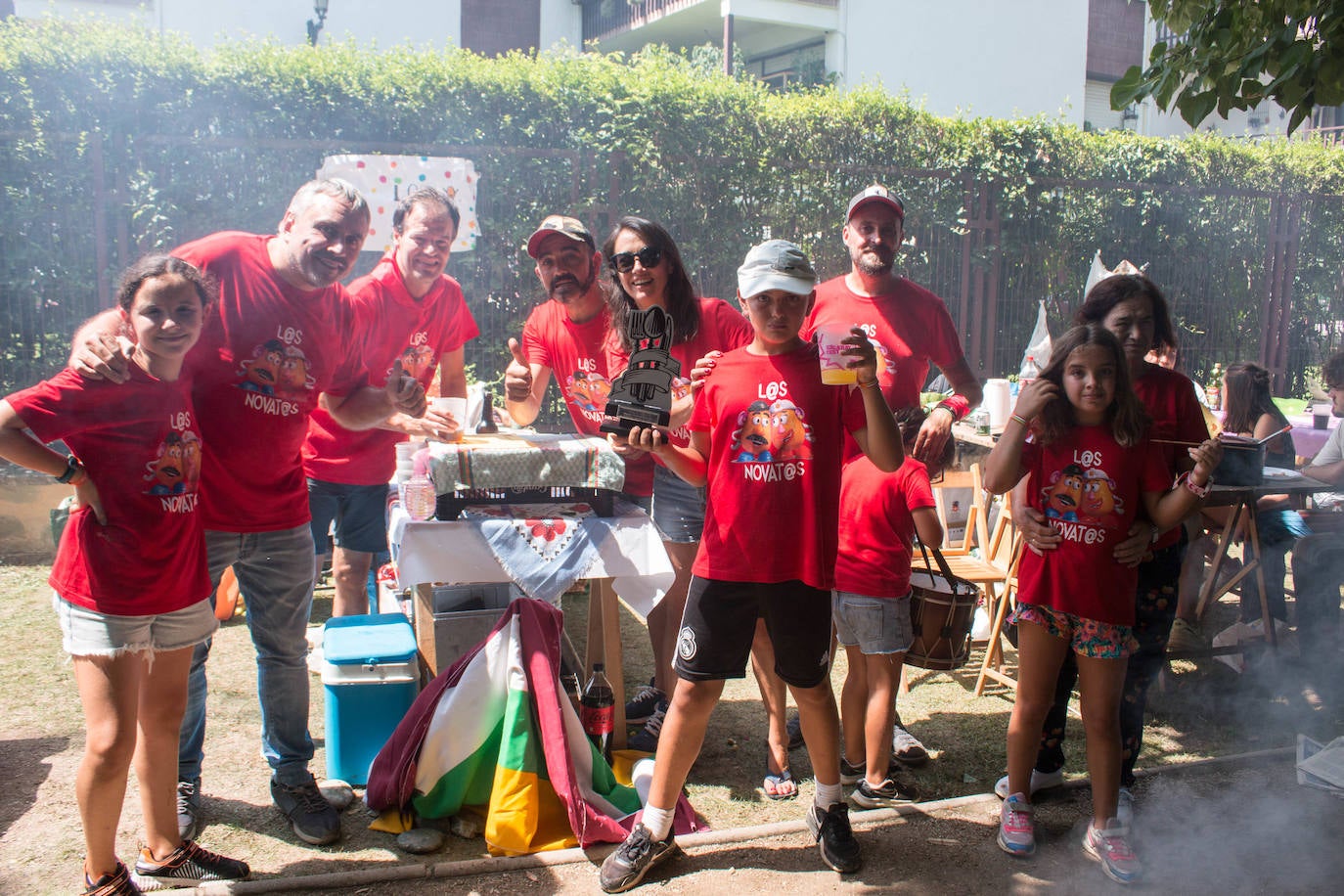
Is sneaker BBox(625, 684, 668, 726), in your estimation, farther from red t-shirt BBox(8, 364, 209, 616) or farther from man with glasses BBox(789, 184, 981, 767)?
red t-shirt BBox(8, 364, 209, 616)

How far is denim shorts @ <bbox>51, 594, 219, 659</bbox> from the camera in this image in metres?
2.62

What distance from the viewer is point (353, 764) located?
3.62m

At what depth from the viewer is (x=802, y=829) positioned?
132 inches

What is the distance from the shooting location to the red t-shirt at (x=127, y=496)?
2600 millimetres

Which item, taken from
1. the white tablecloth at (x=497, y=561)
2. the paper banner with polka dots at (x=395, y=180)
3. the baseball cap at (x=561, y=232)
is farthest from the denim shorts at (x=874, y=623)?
the paper banner with polka dots at (x=395, y=180)

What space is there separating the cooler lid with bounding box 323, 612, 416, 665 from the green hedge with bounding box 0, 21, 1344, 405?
5081 millimetres

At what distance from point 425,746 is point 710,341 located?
1.74 meters

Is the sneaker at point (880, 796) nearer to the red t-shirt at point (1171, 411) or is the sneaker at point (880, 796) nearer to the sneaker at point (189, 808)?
the red t-shirt at point (1171, 411)

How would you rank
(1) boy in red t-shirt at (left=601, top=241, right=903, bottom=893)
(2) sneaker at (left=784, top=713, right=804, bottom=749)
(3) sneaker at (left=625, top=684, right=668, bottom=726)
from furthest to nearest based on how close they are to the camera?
1. (3) sneaker at (left=625, top=684, right=668, bottom=726)
2. (2) sneaker at (left=784, top=713, right=804, bottom=749)
3. (1) boy in red t-shirt at (left=601, top=241, right=903, bottom=893)

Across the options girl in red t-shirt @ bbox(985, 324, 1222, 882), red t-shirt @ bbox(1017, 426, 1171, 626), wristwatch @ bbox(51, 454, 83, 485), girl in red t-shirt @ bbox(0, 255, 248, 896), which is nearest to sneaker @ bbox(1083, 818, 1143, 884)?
girl in red t-shirt @ bbox(985, 324, 1222, 882)

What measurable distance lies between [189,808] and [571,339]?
6.93 ft

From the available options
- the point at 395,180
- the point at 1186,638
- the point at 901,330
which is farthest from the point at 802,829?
the point at 395,180

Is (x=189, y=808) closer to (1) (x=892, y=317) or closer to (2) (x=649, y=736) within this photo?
(2) (x=649, y=736)

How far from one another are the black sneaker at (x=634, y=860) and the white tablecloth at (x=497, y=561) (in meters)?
0.82
